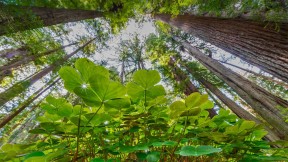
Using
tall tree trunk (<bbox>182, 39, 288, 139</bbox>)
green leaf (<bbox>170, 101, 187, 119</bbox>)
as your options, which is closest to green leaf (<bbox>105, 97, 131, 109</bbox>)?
green leaf (<bbox>170, 101, 187, 119</bbox>)

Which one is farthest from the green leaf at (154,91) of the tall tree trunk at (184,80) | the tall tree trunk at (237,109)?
the tall tree trunk at (184,80)

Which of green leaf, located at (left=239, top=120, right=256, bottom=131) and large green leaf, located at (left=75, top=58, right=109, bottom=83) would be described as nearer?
large green leaf, located at (left=75, top=58, right=109, bottom=83)

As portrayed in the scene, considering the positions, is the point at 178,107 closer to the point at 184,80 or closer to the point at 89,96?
the point at 89,96

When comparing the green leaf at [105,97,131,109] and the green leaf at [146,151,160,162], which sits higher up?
the green leaf at [105,97,131,109]

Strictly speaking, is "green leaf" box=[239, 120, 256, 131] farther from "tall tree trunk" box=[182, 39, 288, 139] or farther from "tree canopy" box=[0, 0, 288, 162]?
"tall tree trunk" box=[182, 39, 288, 139]

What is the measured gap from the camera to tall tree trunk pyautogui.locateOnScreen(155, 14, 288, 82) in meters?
2.14

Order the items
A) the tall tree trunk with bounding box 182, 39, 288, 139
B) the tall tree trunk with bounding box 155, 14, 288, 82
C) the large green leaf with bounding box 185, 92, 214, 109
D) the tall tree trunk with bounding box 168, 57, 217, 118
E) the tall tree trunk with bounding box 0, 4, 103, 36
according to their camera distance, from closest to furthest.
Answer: the large green leaf with bounding box 185, 92, 214, 109 < the tall tree trunk with bounding box 155, 14, 288, 82 < the tall tree trunk with bounding box 182, 39, 288, 139 < the tall tree trunk with bounding box 0, 4, 103, 36 < the tall tree trunk with bounding box 168, 57, 217, 118

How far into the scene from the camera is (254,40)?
259 centimetres

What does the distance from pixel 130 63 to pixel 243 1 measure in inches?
283

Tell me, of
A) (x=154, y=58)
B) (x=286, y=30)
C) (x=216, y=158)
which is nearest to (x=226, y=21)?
(x=286, y=30)

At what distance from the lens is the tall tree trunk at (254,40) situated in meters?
2.14

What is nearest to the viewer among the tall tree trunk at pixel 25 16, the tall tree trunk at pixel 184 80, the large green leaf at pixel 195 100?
the large green leaf at pixel 195 100

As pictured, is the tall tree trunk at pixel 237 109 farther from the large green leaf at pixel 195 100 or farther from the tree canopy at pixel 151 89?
the large green leaf at pixel 195 100

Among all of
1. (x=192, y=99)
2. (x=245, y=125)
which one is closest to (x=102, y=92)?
(x=192, y=99)
